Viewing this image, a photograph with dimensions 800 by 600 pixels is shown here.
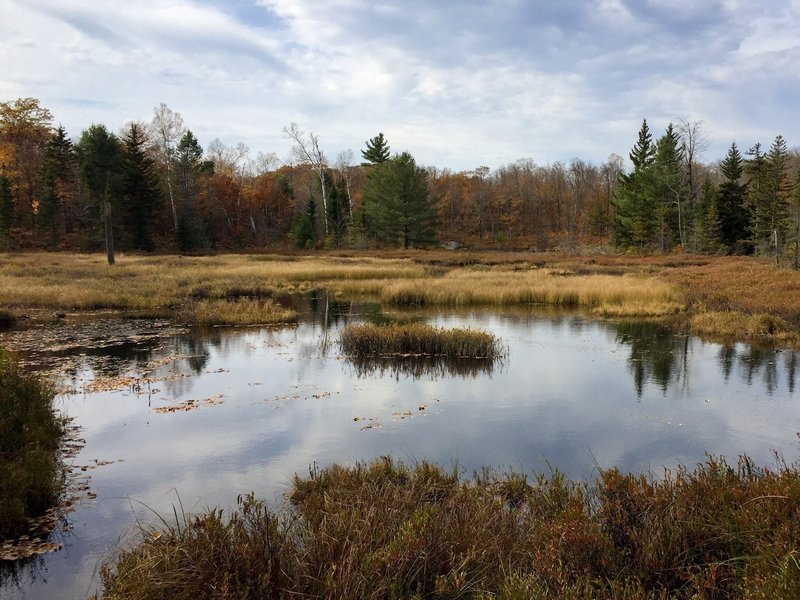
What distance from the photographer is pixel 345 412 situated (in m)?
11.1

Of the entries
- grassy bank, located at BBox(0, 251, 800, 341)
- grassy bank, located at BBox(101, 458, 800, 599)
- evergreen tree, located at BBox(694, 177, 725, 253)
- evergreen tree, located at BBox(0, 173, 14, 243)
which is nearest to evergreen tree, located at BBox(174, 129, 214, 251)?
evergreen tree, located at BBox(0, 173, 14, 243)

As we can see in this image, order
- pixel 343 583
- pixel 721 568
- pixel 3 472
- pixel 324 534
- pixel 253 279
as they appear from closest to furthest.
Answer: pixel 343 583, pixel 721 568, pixel 324 534, pixel 3 472, pixel 253 279

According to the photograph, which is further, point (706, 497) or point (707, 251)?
point (707, 251)

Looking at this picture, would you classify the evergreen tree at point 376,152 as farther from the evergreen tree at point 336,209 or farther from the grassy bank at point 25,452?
the grassy bank at point 25,452

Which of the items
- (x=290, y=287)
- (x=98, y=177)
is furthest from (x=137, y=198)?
(x=290, y=287)

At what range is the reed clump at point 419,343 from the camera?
1602 centimetres

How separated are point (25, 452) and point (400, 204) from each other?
53.0 m

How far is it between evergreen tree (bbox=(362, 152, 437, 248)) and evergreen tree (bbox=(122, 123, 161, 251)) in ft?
75.0

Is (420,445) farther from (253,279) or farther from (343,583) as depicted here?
(253,279)

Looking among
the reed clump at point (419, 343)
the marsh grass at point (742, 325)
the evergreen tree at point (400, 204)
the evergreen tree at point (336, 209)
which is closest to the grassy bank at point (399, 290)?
the marsh grass at point (742, 325)

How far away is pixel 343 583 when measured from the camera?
435 centimetres

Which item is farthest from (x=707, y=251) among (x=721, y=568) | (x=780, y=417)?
(x=721, y=568)

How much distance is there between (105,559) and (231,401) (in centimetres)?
607

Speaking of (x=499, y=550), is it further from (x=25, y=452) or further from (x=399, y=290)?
(x=399, y=290)
